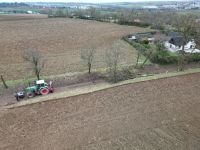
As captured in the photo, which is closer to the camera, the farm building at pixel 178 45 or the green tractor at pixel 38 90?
the green tractor at pixel 38 90

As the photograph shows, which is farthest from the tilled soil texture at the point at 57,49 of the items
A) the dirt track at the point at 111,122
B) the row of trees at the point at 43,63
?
the dirt track at the point at 111,122

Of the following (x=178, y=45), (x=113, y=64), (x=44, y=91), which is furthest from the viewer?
(x=178, y=45)

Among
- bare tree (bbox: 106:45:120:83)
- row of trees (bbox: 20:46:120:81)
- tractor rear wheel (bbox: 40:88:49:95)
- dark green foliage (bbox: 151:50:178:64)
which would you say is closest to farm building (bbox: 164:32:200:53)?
dark green foliage (bbox: 151:50:178:64)

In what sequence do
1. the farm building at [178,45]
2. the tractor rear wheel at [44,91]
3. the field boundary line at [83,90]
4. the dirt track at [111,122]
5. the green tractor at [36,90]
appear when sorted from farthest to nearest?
the farm building at [178,45] < the tractor rear wheel at [44,91] < the green tractor at [36,90] < the field boundary line at [83,90] < the dirt track at [111,122]

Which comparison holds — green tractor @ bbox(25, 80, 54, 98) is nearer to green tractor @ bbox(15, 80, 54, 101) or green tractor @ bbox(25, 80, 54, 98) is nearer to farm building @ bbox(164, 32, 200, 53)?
green tractor @ bbox(15, 80, 54, 101)

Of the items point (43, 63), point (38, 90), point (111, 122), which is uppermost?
point (43, 63)

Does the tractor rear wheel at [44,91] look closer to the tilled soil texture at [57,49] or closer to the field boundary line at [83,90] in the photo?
the field boundary line at [83,90]

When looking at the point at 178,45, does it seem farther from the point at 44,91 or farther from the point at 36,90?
the point at 36,90

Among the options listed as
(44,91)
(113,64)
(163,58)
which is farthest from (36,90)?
Answer: (163,58)

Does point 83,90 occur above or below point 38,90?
below
